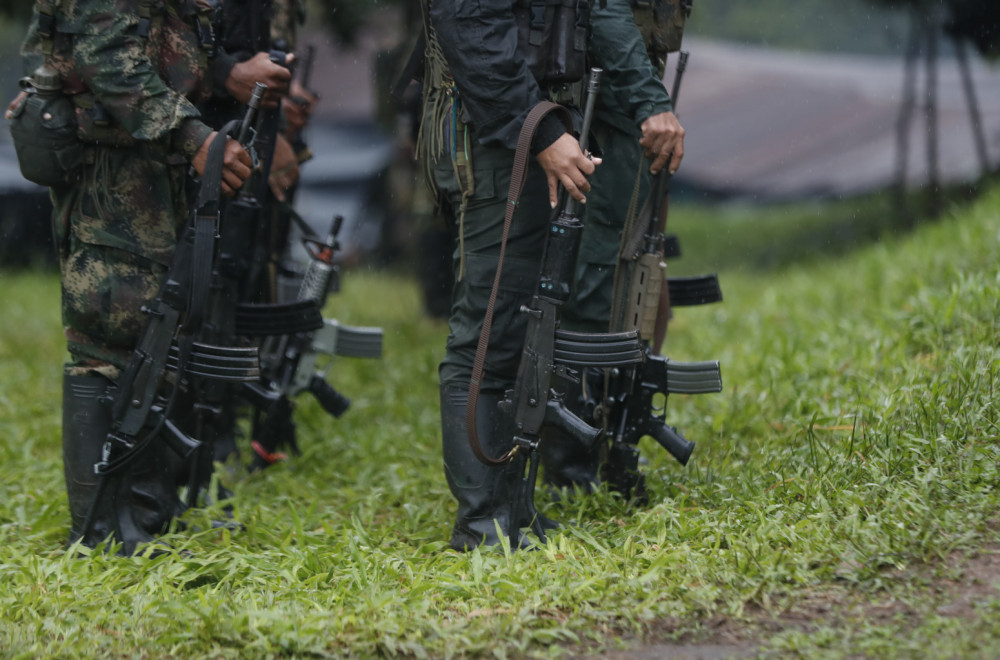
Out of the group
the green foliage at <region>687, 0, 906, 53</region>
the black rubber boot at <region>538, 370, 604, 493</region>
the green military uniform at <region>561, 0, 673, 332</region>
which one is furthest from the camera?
the green foliage at <region>687, 0, 906, 53</region>

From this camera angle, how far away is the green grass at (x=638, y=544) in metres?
2.58

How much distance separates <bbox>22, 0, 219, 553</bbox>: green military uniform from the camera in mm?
3098

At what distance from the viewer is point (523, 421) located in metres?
3.12

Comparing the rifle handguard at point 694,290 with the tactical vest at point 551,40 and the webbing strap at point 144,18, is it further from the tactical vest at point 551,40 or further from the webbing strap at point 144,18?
the webbing strap at point 144,18

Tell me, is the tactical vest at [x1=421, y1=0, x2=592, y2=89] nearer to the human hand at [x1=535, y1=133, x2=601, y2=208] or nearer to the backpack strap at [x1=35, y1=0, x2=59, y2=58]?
the human hand at [x1=535, y1=133, x2=601, y2=208]

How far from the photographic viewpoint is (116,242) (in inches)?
128

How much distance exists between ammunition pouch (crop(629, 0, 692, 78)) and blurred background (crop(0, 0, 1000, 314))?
3779 millimetres

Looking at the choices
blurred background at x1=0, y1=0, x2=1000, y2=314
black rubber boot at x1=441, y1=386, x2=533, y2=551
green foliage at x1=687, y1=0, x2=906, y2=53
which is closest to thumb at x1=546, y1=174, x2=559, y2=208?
black rubber boot at x1=441, y1=386, x2=533, y2=551

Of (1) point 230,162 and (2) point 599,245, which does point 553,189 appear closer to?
(2) point 599,245

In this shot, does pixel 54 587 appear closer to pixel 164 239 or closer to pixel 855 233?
pixel 164 239

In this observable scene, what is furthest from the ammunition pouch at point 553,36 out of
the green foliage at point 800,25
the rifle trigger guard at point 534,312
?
the green foliage at point 800,25

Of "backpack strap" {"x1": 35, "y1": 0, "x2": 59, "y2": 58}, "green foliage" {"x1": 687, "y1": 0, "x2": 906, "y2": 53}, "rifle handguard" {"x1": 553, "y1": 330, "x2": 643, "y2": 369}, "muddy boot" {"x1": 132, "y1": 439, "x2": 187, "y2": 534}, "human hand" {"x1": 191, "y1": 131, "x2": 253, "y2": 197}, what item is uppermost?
"green foliage" {"x1": 687, "y1": 0, "x2": 906, "y2": 53}

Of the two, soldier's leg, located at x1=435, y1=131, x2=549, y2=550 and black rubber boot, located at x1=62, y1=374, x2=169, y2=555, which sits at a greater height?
soldier's leg, located at x1=435, y1=131, x2=549, y2=550

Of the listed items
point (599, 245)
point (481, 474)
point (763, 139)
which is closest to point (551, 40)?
point (599, 245)
